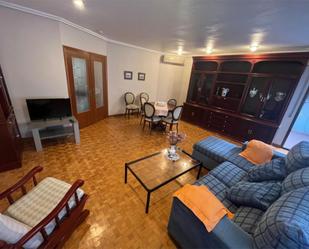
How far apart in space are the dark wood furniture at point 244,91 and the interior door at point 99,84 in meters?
2.93

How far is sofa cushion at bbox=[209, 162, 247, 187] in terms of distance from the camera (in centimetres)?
175

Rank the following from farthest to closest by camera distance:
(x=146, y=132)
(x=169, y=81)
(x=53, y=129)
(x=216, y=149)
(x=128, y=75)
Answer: (x=169, y=81), (x=128, y=75), (x=146, y=132), (x=53, y=129), (x=216, y=149)

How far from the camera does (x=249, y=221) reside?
1.18m

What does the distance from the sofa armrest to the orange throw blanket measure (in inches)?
1.4

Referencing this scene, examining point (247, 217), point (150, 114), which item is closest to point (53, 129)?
point (150, 114)

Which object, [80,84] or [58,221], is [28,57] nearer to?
[80,84]

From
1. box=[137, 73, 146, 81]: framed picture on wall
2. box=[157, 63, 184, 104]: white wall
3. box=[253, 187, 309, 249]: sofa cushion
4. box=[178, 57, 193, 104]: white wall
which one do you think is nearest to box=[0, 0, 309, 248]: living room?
box=[253, 187, 309, 249]: sofa cushion

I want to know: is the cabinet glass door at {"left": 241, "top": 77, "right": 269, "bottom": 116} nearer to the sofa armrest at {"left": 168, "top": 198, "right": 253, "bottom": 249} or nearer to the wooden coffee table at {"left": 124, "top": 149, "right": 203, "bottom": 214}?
the wooden coffee table at {"left": 124, "top": 149, "right": 203, "bottom": 214}

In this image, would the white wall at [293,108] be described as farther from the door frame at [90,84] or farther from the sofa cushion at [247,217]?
the door frame at [90,84]

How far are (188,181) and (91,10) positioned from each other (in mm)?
3100

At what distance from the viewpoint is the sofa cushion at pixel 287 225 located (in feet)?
2.50

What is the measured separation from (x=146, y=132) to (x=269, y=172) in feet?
9.48

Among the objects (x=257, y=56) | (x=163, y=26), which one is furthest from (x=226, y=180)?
(x=257, y=56)

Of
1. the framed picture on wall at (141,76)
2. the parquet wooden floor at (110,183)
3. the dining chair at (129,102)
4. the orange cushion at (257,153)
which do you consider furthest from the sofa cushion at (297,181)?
the framed picture on wall at (141,76)
